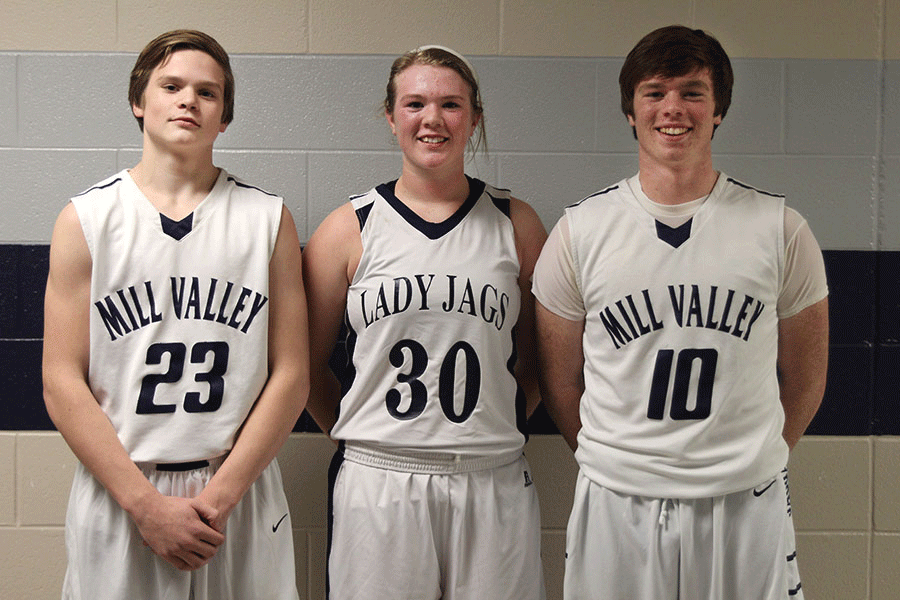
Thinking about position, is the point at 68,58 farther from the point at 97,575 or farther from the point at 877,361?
the point at 877,361

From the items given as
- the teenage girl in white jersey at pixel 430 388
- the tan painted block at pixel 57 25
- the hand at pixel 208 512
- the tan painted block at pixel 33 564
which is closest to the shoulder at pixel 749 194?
the teenage girl in white jersey at pixel 430 388

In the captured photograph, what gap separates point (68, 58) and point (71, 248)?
0.76m

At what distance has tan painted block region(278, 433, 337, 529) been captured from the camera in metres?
2.32

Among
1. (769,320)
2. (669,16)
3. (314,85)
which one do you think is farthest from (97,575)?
(669,16)

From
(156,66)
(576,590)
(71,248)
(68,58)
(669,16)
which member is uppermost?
(669,16)

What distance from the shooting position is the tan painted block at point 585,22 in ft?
7.41

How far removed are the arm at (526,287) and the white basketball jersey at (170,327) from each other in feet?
2.09

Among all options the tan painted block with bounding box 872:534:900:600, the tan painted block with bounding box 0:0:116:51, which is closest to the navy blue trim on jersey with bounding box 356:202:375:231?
the tan painted block with bounding box 0:0:116:51

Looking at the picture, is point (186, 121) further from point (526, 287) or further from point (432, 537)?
point (432, 537)

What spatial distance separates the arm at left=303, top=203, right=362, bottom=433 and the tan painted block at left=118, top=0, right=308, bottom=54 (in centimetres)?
59

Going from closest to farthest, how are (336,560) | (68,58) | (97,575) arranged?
(97,575)
(336,560)
(68,58)

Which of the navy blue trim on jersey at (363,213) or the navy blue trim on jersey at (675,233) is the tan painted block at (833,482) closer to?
the navy blue trim on jersey at (675,233)

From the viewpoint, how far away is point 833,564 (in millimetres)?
2305

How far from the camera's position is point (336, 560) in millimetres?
1906
